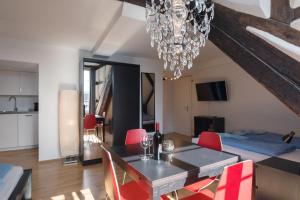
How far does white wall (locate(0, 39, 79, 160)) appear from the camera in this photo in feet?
12.2

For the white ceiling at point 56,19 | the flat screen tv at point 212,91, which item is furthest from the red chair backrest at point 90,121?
the flat screen tv at point 212,91

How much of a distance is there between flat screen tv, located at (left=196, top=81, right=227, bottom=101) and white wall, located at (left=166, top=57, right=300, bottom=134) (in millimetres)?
180

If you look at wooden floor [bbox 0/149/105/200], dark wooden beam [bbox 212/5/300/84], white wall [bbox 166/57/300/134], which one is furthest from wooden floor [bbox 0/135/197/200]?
white wall [bbox 166/57/300/134]

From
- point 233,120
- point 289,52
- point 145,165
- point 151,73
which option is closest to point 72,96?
point 151,73

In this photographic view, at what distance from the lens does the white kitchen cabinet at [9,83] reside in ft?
15.2

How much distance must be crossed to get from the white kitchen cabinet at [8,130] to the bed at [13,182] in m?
3.24

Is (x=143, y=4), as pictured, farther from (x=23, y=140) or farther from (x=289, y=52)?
Answer: (x=23, y=140)

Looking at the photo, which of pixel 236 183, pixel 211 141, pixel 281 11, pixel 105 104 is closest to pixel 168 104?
pixel 105 104

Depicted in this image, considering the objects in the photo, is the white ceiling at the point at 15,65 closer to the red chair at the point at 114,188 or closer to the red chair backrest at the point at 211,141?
the red chair at the point at 114,188

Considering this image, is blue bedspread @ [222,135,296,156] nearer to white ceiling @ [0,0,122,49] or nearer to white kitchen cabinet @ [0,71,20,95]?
white ceiling @ [0,0,122,49]

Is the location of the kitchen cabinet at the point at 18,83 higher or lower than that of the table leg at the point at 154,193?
higher

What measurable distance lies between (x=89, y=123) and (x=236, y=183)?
313 cm

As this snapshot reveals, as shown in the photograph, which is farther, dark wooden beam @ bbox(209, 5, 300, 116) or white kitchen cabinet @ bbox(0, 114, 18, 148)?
white kitchen cabinet @ bbox(0, 114, 18, 148)

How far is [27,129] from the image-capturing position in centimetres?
472
